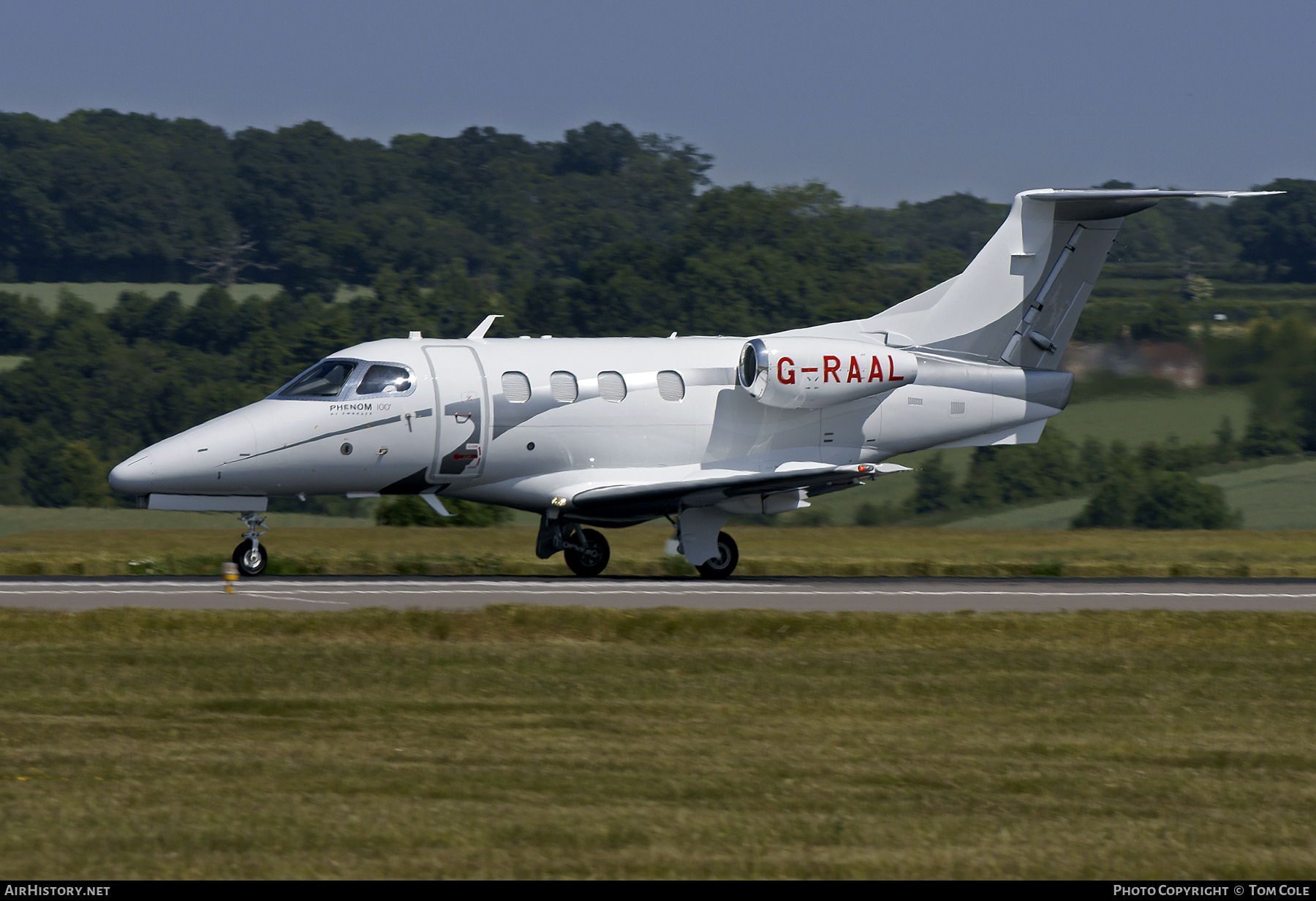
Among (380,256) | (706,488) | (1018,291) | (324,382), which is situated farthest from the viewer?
(380,256)

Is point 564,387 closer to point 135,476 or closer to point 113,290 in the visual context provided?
point 135,476

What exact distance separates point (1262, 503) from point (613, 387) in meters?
26.4

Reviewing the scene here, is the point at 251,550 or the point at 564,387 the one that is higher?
the point at 564,387

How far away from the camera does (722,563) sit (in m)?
24.1

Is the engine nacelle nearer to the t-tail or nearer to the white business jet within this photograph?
the white business jet

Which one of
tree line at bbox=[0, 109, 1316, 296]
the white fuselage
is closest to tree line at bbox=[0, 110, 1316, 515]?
tree line at bbox=[0, 109, 1316, 296]

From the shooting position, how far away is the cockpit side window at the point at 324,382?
875 inches

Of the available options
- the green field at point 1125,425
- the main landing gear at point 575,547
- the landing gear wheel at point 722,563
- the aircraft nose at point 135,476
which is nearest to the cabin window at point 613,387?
the main landing gear at point 575,547

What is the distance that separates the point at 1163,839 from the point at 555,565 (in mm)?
18840

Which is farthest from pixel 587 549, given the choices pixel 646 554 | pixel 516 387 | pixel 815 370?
pixel 815 370

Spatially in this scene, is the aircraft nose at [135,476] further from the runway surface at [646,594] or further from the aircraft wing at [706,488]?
the aircraft wing at [706,488]

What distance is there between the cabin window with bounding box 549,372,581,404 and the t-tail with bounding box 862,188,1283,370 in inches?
198

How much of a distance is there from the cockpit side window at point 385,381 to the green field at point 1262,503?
61.7 feet

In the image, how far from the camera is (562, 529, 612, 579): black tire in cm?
2427
